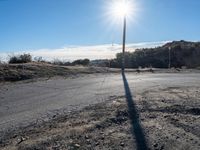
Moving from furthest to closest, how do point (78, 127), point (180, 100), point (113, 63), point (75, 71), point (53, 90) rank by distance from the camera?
point (113, 63) → point (75, 71) → point (53, 90) → point (180, 100) → point (78, 127)

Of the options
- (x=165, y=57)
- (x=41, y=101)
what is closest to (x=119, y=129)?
(x=41, y=101)

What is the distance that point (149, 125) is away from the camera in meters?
7.33

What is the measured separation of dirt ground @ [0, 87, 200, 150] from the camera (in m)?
6.07

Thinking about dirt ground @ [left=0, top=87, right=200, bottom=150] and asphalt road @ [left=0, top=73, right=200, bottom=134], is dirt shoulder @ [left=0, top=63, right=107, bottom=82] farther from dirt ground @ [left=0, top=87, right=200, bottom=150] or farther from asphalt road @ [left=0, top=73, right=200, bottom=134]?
dirt ground @ [left=0, top=87, right=200, bottom=150]

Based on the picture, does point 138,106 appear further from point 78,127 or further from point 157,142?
point 157,142

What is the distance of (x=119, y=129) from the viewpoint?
23.0ft

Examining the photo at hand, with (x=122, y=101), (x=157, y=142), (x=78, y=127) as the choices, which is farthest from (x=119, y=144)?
(x=122, y=101)

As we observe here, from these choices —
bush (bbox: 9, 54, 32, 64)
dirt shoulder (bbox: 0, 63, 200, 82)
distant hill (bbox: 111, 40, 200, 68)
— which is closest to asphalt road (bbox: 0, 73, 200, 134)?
dirt shoulder (bbox: 0, 63, 200, 82)

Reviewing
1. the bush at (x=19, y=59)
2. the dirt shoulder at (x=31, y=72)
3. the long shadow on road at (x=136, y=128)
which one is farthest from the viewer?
the bush at (x=19, y=59)

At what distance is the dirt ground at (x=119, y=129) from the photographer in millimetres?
6066

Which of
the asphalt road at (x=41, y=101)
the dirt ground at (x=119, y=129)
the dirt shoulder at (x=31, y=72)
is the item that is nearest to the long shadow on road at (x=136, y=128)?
the dirt ground at (x=119, y=129)

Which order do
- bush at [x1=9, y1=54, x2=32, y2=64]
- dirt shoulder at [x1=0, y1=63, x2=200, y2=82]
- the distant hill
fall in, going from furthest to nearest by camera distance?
the distant hill → bush at [x1=9, y1=54, x2=32, y2=64] → dirt shoulder at [x1=0, y1=63, x2=200, y2=82]

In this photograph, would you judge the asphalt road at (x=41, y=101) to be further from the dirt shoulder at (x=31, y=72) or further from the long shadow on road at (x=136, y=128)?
the dirt shoulder at (x=31, y=72)

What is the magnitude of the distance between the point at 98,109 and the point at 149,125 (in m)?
2.20
